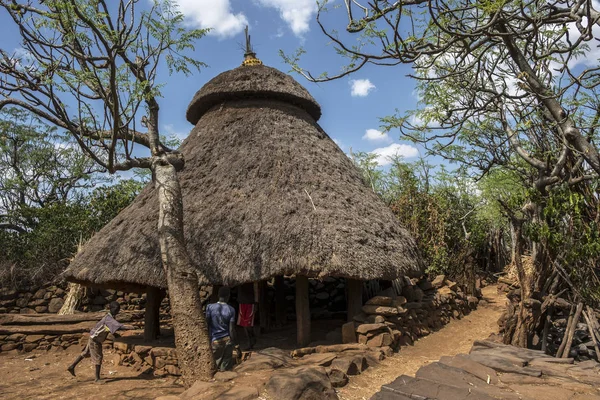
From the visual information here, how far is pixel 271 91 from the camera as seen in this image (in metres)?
9.00

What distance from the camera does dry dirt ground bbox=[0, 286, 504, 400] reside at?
5383 mm

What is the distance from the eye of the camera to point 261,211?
22.3 ft

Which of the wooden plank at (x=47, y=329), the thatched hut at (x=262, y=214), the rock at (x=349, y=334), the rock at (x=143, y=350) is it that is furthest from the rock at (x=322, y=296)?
the wooden plank at (x=47, y=329)

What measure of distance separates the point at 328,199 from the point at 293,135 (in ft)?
6.26

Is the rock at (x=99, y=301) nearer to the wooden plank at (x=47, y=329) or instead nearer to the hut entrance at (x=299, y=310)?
the wooden plank at (x=47, y=329)

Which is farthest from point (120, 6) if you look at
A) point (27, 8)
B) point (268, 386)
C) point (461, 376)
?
point (461, 376)

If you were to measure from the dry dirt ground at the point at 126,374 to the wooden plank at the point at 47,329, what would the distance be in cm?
40

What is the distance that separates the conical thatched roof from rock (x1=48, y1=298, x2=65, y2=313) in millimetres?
3667

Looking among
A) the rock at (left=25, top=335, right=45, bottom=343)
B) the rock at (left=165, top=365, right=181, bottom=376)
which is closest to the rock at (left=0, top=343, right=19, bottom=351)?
the rock at (left=25, top=335, right=45, bottom=343)

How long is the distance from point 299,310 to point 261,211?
1.67 m

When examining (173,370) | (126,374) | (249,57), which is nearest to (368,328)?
(173,370)

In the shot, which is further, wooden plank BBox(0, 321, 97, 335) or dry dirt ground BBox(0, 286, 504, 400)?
wooden plank BBox(0, 321, 97, 335)

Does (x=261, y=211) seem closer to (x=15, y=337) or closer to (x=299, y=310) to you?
(x=299, y=310)

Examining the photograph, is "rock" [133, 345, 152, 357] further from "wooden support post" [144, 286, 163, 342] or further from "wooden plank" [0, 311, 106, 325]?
"wooden plank" [0, 311, 106, 325]
